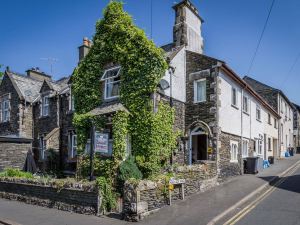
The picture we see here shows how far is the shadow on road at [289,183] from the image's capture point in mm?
14667

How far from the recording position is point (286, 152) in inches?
1382

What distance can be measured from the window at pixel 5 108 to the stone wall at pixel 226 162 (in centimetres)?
1850

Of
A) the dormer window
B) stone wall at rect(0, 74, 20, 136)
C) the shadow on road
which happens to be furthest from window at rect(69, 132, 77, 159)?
the shadow on road

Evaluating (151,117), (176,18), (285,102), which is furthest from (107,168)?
(285,102)

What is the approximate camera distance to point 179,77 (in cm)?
1869

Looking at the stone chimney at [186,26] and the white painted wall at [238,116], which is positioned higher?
the stone chimney at [186,26]

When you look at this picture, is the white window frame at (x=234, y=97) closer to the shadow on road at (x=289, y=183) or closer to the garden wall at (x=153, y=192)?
the shadow on road at (x=289, y=183)

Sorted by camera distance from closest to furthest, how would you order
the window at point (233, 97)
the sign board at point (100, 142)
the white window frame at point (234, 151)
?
1. the sign board at point (100, 142)
2. the white window frame at point (234, 151)
3. the window at point (233, 97)

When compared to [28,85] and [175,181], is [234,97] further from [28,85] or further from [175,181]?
[28,85]

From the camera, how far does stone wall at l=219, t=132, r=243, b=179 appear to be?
17.5 meters

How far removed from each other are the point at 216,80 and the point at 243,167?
6228mm

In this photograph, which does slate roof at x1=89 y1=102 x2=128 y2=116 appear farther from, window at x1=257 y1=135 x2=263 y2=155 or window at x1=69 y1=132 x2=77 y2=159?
window at x1=257 y1=135 x2=263 y2=155

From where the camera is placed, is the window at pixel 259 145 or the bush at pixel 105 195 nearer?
the bush at pixel 105 195

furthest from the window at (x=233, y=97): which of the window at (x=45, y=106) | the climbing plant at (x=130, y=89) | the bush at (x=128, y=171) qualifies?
the window at (x=45, y=106)
